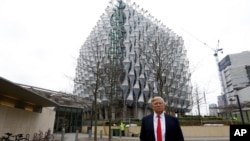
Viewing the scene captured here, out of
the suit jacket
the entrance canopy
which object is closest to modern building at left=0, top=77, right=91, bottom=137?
the entrance canopy

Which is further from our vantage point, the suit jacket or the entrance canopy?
the entrance canopy

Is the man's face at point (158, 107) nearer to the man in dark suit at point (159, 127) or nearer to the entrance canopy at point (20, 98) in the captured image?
the man in dark suit at point (159, 127)

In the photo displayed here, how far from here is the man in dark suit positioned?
140 inches

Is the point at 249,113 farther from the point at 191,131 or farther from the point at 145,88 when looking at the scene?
the point at 191,131

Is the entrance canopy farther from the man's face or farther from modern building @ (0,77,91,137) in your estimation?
the man's face

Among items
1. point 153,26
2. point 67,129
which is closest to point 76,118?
point 67,129

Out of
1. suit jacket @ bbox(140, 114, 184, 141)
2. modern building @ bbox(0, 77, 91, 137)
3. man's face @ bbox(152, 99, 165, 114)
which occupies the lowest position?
suit jacket @ bbox(140, 114, 184, 141)

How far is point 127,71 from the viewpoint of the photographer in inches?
2216

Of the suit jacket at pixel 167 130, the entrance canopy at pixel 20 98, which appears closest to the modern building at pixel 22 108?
the entrance canopy at pixel 20 98

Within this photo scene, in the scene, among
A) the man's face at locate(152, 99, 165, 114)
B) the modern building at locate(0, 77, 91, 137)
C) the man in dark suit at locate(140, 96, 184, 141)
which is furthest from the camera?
the modern building at locate(0, 77, 91, 137)

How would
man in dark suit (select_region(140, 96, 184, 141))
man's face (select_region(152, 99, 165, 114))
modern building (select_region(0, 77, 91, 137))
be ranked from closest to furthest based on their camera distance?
man in dark suit (select_region(140, 96, 184, 141)), man's face (select_region(152, 99, 165, 114)), modern building (select_region(0, 77, 91, 137))

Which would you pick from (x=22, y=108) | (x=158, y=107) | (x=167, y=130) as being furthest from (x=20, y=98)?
(x=167, y=130)

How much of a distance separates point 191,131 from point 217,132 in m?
2.84

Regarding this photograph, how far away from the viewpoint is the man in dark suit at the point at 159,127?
11.7 feet
